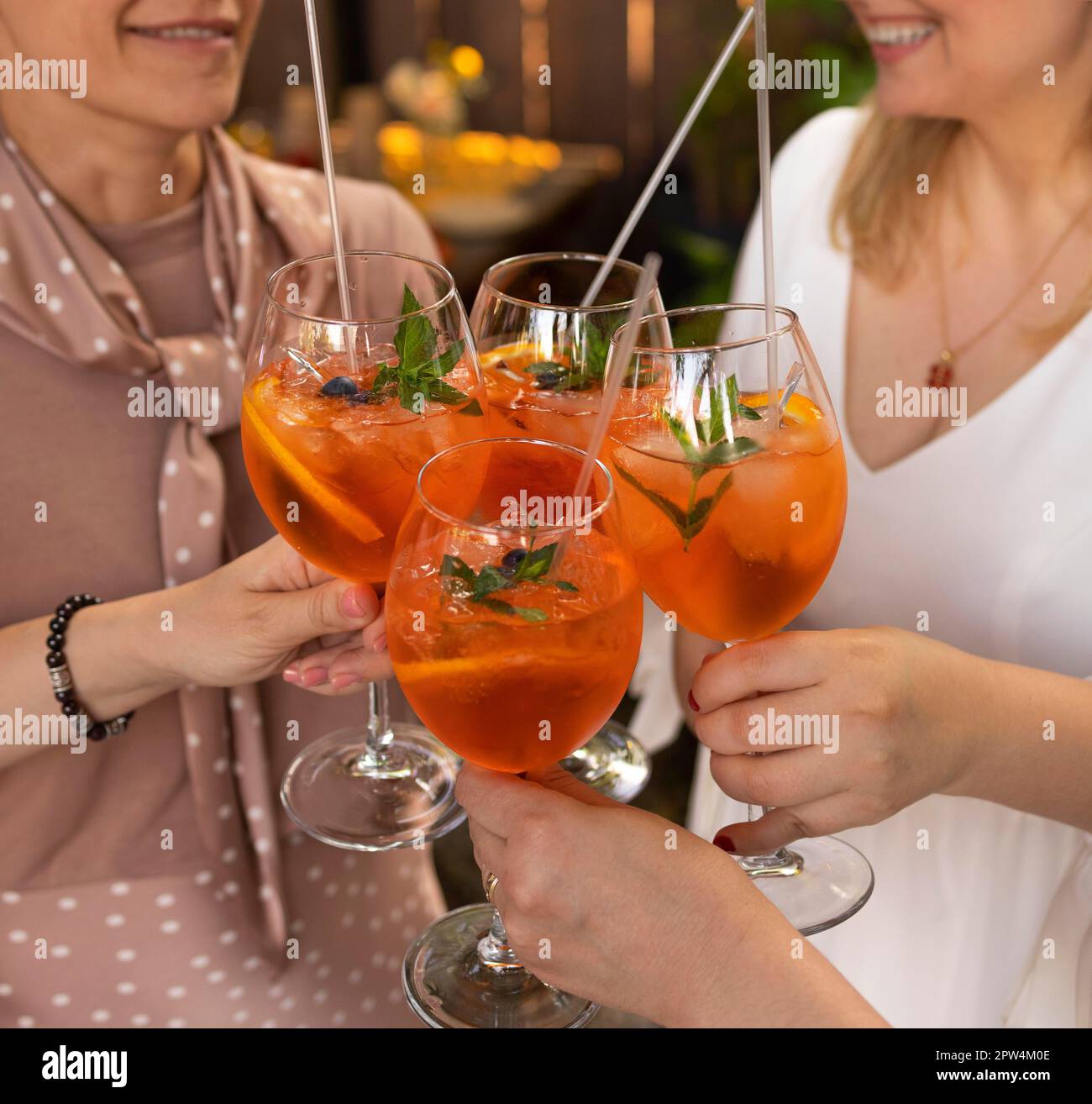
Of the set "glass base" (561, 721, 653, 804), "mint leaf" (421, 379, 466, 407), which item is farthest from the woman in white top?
"mint leaf" (421, 379, 466, 407)

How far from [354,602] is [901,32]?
96 cm

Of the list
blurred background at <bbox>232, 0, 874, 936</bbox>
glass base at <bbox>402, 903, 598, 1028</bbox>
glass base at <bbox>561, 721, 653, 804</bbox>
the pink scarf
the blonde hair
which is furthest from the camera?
blurred background at <bbox>232, 0, 874, 936</bbox>

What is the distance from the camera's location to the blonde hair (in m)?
1.70

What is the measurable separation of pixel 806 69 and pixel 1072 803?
3.60m

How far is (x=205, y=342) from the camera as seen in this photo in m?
1.59

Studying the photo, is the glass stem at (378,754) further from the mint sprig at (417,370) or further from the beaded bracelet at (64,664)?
the mint sprig at (417,370)

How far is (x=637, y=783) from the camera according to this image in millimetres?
1376

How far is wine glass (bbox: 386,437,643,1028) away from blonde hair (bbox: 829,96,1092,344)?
907mm

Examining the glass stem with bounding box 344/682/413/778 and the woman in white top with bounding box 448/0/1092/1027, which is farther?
the glass stem with bounding box 344/682/413/778

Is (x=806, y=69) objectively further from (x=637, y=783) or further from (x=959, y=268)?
(x=637, y=783)

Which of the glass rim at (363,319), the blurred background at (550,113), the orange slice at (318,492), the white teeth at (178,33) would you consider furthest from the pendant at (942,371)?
the blurred background at (550,113)

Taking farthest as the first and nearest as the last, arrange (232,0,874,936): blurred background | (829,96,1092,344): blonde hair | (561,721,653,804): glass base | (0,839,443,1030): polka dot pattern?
(232,0,874,936): blurred background → (829,96,1092,344): blonde hair → (0,839,443,1030): polka dot pattern → (561,721,653,804): glass base

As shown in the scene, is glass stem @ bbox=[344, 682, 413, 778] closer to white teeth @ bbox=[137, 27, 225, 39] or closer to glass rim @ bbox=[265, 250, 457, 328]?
glass rim @ bbox=[265, 250, 457, 328]

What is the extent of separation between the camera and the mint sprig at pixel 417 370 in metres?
1.05
